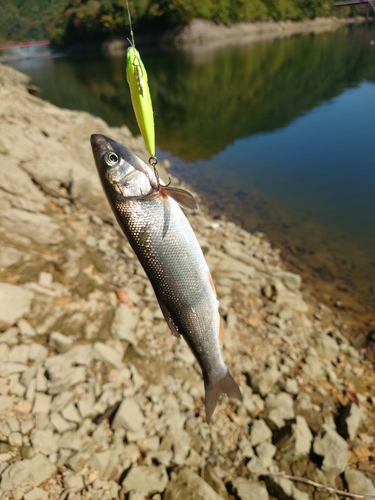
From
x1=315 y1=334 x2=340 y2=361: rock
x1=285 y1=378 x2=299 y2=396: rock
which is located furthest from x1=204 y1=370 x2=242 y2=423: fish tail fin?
x1=315 y1=334 x2=340 y2=361: rock

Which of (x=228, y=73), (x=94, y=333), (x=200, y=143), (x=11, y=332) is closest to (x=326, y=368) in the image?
(x=94, y=333)

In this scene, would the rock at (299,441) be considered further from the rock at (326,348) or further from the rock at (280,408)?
the rock at (326,348)

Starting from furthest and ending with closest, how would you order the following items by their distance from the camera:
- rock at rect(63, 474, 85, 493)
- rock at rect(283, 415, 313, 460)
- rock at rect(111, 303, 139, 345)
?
rock at rect(111, 303, 139, 345) → rock at rect(283, 415, 313, 460) → rock at rect(63, 474, 85, 493)

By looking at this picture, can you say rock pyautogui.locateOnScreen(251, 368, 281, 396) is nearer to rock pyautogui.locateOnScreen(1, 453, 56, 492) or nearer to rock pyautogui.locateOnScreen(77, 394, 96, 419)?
rock pyautogui.locateOnScreen(77, 394, 96, 419)

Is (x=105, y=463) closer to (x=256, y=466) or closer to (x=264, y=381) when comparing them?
(x=256, y=466)

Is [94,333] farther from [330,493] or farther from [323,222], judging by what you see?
[323,222]

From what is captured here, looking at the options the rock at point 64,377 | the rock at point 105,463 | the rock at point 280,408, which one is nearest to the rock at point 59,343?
the rock at point 64,377
